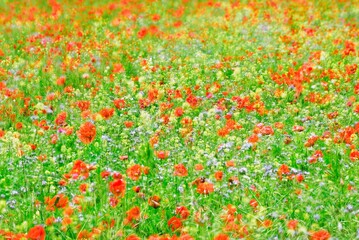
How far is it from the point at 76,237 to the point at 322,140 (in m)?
2.55

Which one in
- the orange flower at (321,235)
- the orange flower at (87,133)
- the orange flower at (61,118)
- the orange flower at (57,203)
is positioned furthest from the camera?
the orange flower at (61,118)

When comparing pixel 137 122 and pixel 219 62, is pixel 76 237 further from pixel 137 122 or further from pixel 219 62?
pixel 219 62

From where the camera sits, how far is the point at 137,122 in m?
5.91

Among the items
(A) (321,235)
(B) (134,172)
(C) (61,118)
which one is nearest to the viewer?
(A) (321,235)

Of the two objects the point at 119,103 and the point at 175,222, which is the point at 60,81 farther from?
the point at 175,222

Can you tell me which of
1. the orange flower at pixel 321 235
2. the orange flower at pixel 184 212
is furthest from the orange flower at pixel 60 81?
the orange flower at pixel 321 235

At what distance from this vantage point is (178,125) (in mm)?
5898

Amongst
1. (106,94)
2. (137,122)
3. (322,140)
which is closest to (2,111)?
(106,94)

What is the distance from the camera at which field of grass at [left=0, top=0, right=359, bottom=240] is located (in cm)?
375

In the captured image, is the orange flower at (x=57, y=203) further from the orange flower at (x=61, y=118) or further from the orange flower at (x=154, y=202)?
the orange flower at (x=61, y=118)

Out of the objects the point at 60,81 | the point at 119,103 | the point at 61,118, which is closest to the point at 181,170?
the point at 61,118

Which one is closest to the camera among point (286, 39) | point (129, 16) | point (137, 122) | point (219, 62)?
point (137, 122)

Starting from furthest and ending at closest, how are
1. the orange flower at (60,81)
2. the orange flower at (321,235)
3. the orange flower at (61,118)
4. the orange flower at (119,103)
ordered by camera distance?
the orange flower at (60,81)
the orange flower at (119,103)
the orange flower at (61,118)
the orange flower at (321,235)

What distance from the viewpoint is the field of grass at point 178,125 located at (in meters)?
3.75
